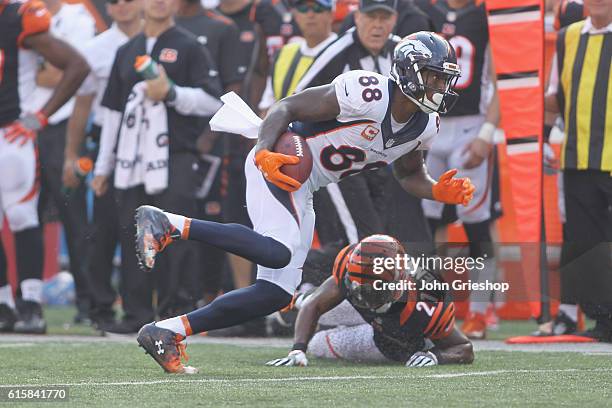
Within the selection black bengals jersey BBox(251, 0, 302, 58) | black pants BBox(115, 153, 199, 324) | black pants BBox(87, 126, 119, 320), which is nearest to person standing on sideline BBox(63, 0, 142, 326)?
black pants BBox(87, 126, 119, 320)

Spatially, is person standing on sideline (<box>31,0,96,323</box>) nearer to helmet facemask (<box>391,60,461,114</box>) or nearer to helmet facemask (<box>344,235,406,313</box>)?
helmet facemask (<box>344,235,406,313</box>)

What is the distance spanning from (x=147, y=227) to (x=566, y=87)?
3680mm

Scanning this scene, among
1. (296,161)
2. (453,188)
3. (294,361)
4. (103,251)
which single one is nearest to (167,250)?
(103,251)

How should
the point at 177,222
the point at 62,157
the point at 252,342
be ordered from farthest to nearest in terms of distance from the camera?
the point at 62,157
the point at 252,342
the point at 177,222

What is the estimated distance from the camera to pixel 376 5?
846cm

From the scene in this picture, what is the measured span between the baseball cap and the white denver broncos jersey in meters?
1.96

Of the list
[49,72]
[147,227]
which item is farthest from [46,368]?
[49,72]

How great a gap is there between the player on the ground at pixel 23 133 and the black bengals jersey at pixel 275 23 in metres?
1.41

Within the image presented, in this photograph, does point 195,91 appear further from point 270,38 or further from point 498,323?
point 498,323

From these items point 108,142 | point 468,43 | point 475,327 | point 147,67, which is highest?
point 147,67

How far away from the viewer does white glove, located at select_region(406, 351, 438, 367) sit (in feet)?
22.2

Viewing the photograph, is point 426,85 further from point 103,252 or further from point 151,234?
point 103,252

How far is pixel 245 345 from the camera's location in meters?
8.27

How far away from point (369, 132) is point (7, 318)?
12.5 feet
